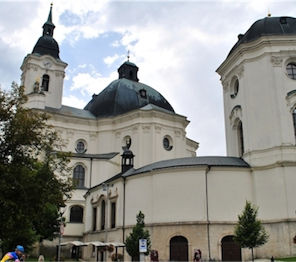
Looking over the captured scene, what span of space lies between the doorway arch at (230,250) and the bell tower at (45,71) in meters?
32.4

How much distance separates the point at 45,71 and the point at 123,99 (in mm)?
12021

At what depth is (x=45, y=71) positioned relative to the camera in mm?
55750

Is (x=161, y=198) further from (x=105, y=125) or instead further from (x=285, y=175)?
(x=105, y=125)

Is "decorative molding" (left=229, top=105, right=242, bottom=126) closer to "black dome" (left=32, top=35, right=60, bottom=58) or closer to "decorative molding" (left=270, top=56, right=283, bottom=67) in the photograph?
"decorative molding" (left=270, top=56, right=283, bottom=67)

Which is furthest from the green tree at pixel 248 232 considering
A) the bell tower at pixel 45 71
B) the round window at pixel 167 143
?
the bell tower at pixel 45 71

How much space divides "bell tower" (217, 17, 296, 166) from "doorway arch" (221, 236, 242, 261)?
700 centimetres

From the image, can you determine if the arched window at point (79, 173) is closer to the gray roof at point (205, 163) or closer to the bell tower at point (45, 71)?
the bell tower at point (45, 71)

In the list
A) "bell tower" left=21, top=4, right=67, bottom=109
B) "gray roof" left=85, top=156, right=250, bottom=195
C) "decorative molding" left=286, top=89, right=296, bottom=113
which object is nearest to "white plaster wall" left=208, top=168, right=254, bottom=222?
"gray roof" left=85, top=156, right=250, bottom=195

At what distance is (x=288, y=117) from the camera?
32.8 metres

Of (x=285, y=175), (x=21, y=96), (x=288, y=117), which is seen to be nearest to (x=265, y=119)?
(x=288, y=117)

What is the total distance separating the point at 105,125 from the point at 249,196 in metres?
27.4

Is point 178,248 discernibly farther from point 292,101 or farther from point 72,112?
point 72,112

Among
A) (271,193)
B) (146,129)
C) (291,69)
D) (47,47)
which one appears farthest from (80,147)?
(291,69)

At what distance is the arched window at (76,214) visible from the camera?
154 ft
